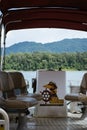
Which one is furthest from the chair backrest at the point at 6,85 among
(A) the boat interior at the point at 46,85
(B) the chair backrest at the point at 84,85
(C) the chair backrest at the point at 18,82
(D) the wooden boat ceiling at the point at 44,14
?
(B) the chair backrest at the point at 84,85

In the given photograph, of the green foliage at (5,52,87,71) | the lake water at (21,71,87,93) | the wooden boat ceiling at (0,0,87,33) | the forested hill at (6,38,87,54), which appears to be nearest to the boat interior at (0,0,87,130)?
the wooden boat ceiling at (0,0,87,33)

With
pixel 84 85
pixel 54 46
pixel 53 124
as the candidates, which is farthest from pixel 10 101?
pixel 54 46

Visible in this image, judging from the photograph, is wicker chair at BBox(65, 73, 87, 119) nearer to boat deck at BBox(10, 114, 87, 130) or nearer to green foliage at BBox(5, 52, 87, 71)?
boat deck at BBox(10, 114, 87, 130)

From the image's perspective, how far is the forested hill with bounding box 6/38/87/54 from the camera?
24.1 ft

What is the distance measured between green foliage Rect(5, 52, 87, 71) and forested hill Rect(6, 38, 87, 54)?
Answer: 12 cm

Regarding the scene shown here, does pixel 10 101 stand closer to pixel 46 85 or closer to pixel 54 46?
pixel 46 85

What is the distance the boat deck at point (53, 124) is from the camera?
548cm

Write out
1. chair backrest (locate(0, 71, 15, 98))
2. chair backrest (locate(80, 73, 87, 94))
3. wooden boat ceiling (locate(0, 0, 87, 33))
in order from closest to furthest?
chair backrest (locate(0, 71, 15, 98)) < wooden boat ceiling (locate(0, 0, 87, 33)) < chair backrest (locate(80, 73, 87, 94))

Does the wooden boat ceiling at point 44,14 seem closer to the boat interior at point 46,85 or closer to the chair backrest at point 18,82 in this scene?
the boat interior at point 46,85

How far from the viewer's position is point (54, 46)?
306 inches

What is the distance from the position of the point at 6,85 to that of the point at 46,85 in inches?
65.5

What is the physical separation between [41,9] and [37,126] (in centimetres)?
231

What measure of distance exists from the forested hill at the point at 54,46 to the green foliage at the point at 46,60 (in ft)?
0.39

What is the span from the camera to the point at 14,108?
4.98 meters
